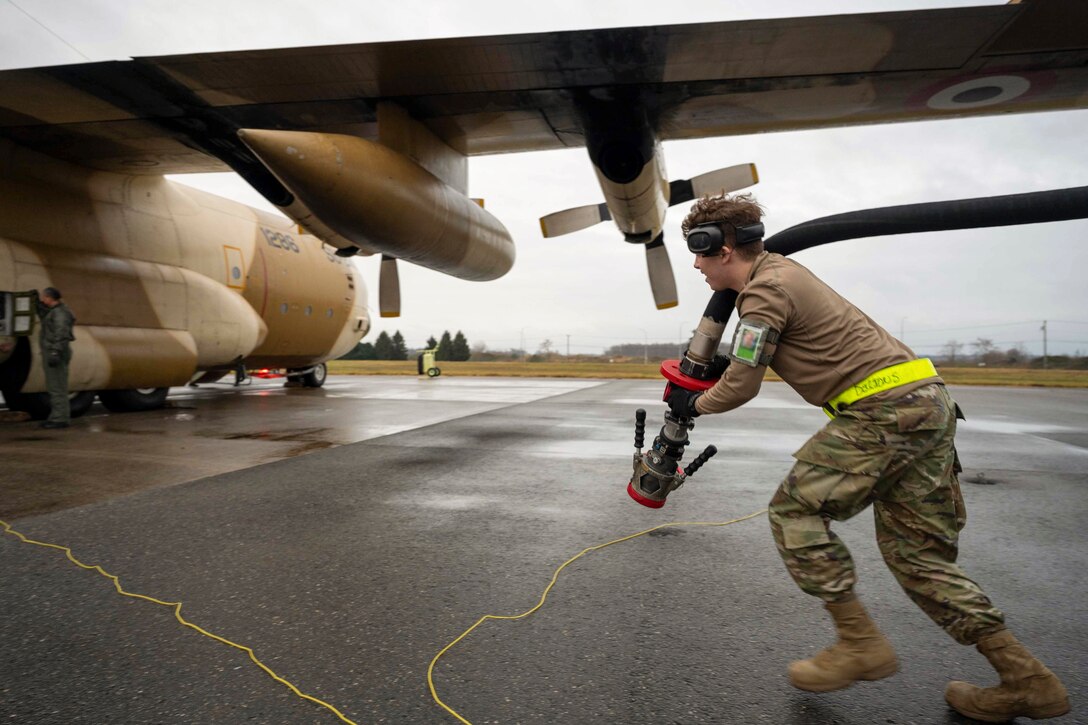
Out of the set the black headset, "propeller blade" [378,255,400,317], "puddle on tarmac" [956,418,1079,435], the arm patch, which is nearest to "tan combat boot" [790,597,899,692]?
the arm patch

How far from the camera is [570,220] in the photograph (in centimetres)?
1210

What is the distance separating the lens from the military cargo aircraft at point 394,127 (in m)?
6.75

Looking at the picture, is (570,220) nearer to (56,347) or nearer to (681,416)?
(56,347)

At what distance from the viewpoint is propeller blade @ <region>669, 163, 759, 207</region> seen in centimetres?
1061

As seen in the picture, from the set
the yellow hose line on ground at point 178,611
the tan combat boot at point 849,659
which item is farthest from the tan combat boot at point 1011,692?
the yellow hose line on ground at point 178,611

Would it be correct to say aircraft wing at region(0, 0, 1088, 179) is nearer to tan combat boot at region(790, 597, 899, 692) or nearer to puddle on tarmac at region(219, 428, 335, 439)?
puddle on tarmac at region(219, 428, 335, 439)

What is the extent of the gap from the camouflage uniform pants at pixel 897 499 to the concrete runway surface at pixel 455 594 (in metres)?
0.38

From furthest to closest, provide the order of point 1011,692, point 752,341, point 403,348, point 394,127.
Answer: point 403,348 < point 394,127 < point 752,341 < point 1011,692

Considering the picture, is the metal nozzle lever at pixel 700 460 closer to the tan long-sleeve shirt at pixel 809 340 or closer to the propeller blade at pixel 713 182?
the tan long-sleeve shirt at pixel 809 340

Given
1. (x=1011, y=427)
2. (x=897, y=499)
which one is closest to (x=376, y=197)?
(x=897, y=499)

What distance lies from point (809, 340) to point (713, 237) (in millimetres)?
539

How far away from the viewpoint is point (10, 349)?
9.16 meters

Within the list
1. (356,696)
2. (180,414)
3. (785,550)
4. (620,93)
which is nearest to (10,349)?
(180,414)

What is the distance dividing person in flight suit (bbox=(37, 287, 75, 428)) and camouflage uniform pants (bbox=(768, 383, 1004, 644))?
1000 centimetres
